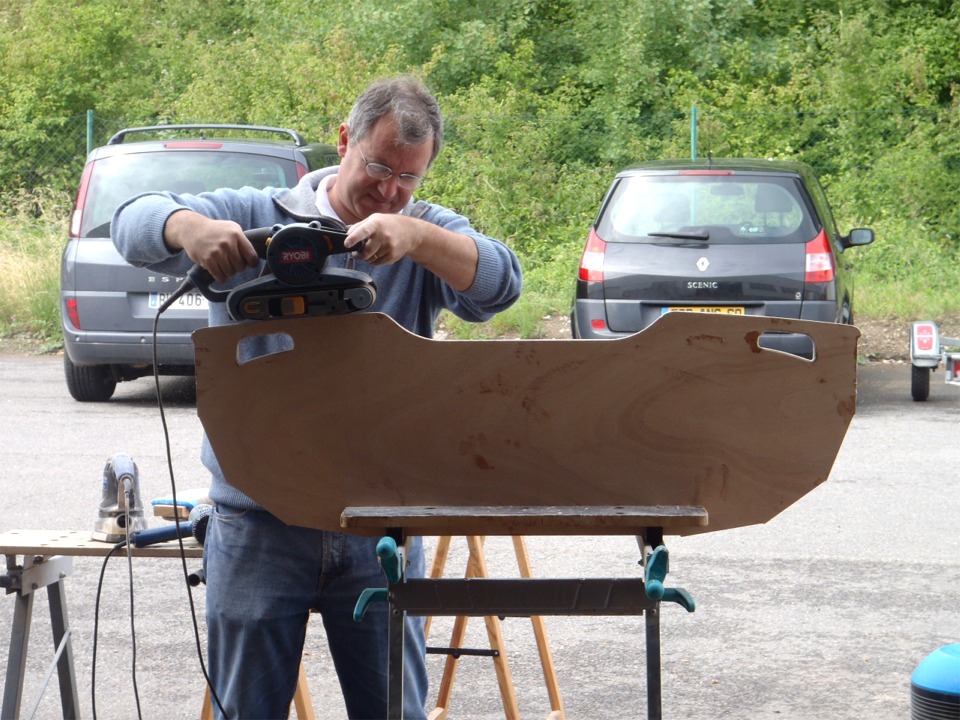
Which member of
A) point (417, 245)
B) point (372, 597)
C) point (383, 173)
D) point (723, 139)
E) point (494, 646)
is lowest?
point (494, 646)

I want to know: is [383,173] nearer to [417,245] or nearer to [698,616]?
[417,245]

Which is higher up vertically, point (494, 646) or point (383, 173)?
point (383, 173)

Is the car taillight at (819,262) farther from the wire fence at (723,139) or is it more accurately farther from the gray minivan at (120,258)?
the wire fence at (723,139)

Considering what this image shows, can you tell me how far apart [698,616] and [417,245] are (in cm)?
328

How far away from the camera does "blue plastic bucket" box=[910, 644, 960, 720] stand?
3.30 metres

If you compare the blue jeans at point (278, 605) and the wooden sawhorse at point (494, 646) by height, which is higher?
the blue jeans at point (278, 605)

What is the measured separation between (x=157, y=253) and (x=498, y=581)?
862 mm

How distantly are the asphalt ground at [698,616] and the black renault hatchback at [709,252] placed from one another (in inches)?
52.6

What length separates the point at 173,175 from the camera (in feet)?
30.2

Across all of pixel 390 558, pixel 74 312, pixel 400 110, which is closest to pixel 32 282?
pixel 74 312

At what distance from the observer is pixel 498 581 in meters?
2.23

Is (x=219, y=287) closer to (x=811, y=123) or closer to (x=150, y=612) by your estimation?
(x=150, y=612)

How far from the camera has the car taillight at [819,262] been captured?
8.80 meters

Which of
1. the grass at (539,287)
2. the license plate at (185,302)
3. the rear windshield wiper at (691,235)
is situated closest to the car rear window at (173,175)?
the license plate at (185,302)
